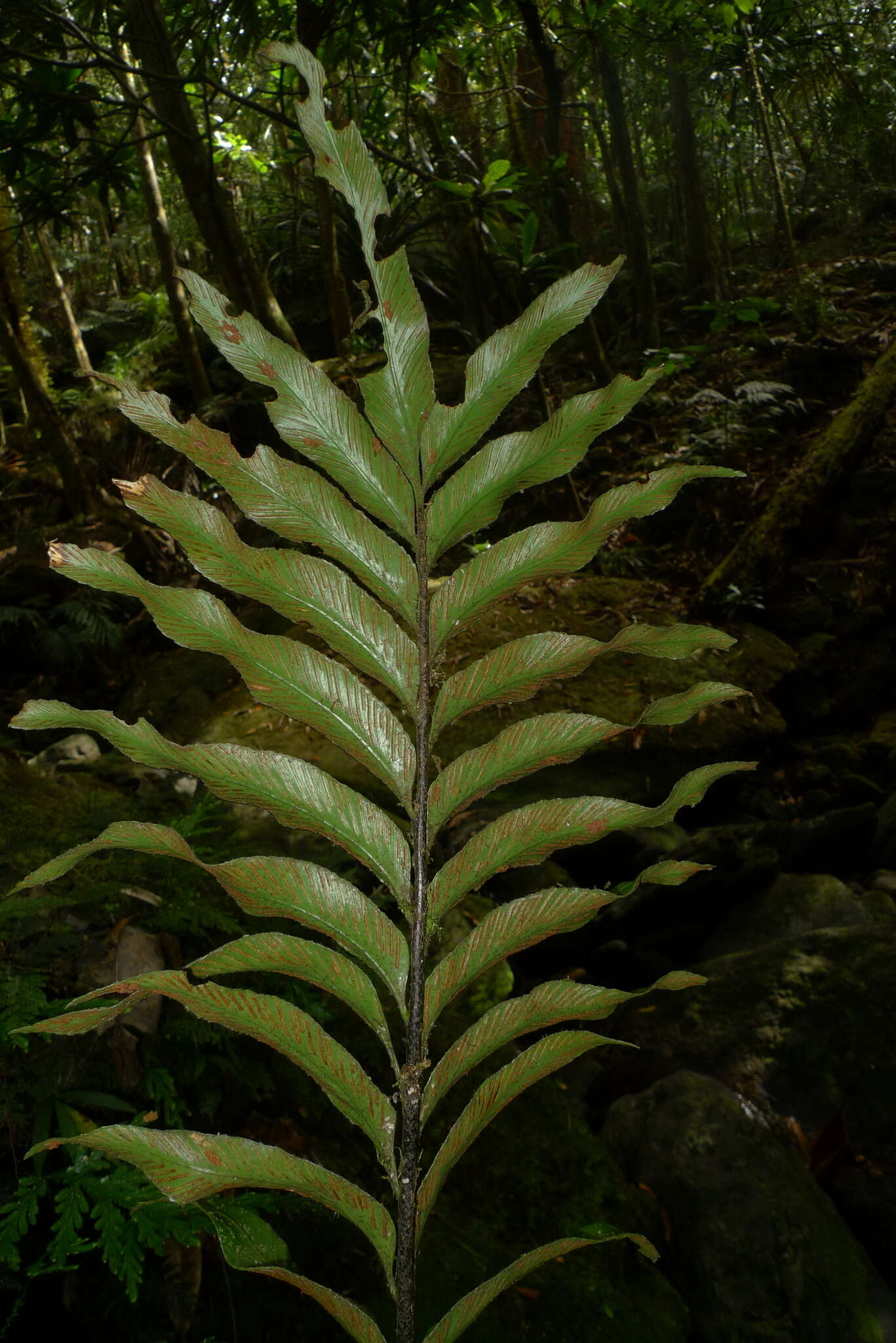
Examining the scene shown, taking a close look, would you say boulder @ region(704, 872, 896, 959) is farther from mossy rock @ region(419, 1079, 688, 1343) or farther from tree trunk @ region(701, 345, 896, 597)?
tree trunk @ region(701, 345, 896, 597)

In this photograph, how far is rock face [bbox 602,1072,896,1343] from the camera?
1666mm

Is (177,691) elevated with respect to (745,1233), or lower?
elevated

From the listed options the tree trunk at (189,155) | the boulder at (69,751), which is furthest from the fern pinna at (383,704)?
the tree trunk at (189,155)

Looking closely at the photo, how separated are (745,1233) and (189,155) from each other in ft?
20.9

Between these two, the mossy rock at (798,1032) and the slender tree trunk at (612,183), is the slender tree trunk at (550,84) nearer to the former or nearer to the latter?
the slender tree trunk at (612,183)

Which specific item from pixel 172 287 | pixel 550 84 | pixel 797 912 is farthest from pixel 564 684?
pixel 172 287

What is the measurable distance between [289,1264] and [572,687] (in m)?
3.68

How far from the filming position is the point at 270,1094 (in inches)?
62.2

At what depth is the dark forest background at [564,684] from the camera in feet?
4.84

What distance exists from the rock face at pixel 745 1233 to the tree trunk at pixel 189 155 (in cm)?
463

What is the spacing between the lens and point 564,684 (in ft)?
14.2

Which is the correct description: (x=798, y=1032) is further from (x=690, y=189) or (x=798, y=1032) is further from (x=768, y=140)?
(x=690, y=189)

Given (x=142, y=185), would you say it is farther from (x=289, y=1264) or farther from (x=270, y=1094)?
(x=289, y=1264)

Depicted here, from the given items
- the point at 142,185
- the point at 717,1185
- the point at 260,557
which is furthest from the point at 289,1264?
the point at 142,185
